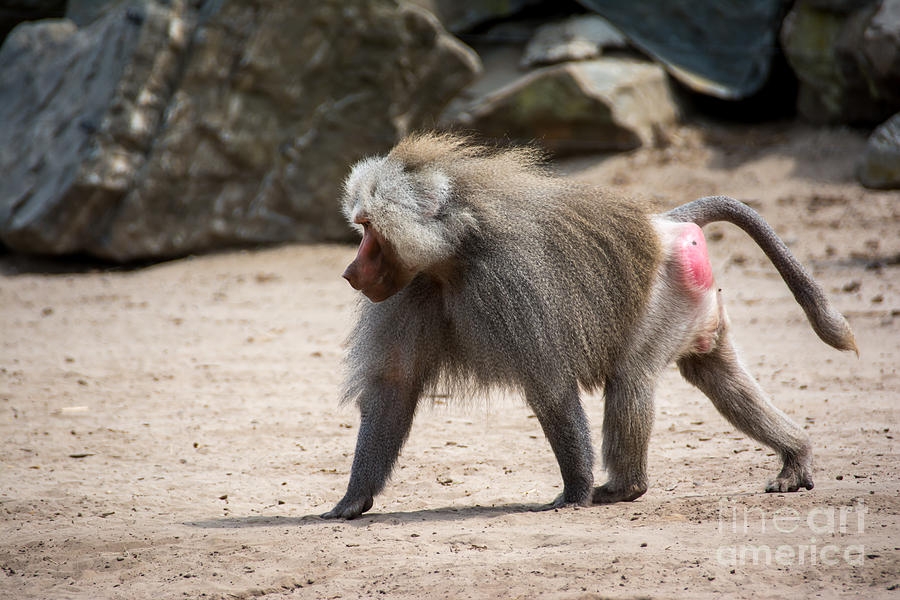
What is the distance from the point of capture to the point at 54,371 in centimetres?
539

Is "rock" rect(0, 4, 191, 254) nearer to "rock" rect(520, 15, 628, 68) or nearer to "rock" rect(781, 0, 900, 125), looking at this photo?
"rock" rect(520, 15, 628, 68)

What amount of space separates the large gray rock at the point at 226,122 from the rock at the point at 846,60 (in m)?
2.98

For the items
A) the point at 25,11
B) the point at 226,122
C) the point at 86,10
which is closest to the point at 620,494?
the point at 226,122

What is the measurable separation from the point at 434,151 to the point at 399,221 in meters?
0.33

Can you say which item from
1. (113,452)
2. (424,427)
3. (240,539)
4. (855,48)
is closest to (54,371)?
(113,452)

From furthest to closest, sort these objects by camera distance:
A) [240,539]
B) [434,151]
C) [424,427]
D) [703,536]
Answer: [424,427], [434,151], [240,539], [703,536]

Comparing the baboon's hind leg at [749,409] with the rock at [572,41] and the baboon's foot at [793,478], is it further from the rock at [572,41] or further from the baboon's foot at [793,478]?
the rock at [572,41]

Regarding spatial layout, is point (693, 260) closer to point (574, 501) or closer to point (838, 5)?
point (574, 501)

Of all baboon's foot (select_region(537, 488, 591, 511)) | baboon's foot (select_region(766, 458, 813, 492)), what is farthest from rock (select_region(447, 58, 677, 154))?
baboon's foot (select_region(537, 488, 591, 511))

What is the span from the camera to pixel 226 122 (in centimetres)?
812

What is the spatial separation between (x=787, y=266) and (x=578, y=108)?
5266mm

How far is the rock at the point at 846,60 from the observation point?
750 cm

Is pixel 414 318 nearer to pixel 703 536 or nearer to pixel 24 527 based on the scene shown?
pixel 703 536

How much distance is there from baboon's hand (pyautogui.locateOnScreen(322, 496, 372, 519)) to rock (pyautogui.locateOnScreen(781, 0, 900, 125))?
6195 mm
